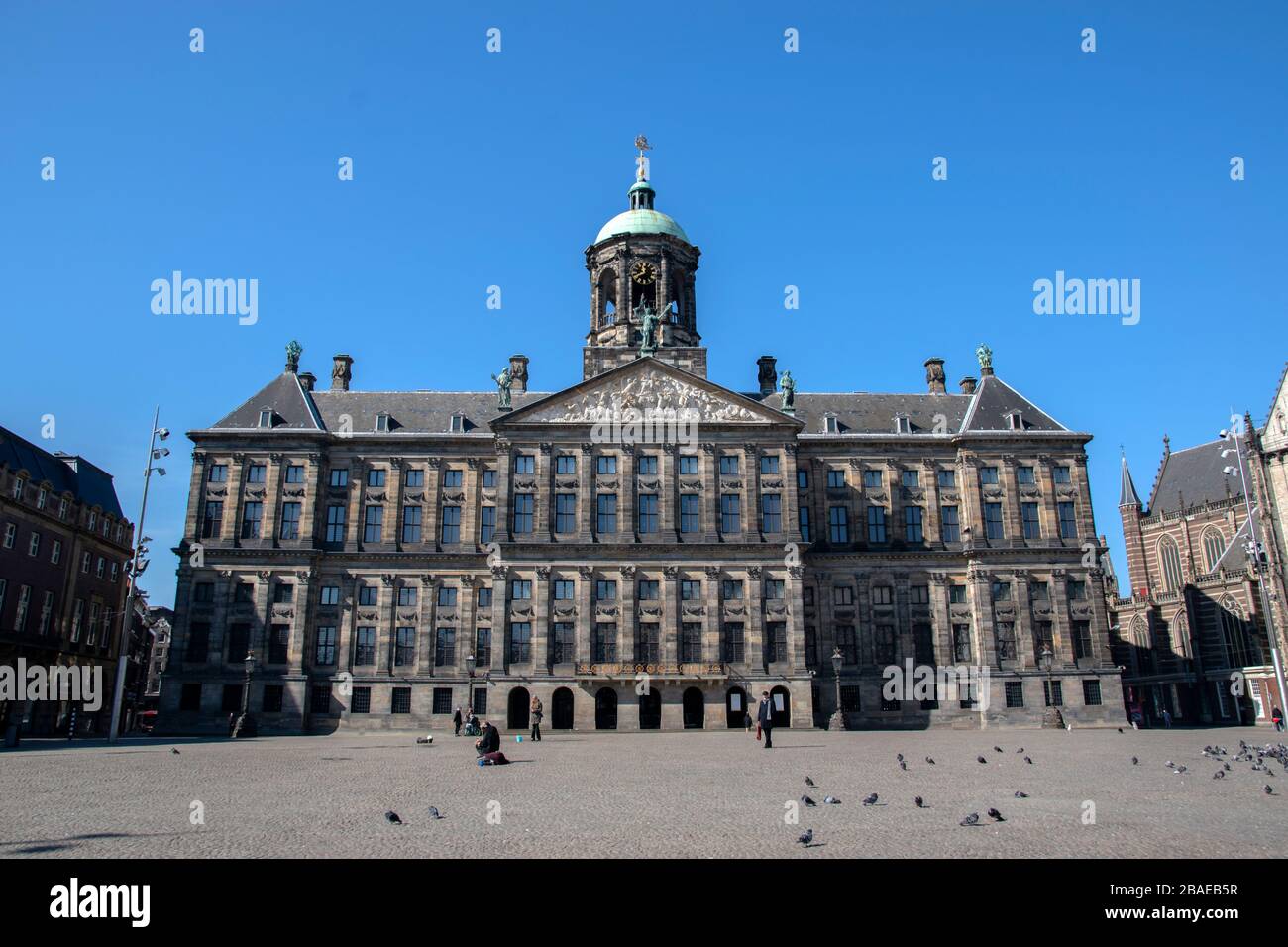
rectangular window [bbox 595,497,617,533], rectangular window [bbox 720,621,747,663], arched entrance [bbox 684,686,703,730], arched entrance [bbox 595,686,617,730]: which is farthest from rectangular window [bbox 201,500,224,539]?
rectangular window [bbox 720,621,747,663]

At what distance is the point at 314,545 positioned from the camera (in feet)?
193

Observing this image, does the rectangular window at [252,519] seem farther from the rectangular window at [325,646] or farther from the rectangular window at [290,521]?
the rectangular window at [325,646]

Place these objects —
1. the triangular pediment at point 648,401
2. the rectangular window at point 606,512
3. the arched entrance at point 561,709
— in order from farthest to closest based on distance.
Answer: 1. the triangular pediment at point 648,401
2. the rectangular window at point 606,512
3. the arched entrance at point 561,709

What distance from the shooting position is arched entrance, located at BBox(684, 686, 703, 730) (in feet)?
174

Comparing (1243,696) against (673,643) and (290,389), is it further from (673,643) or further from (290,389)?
(290,389)

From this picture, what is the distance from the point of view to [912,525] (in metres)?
61.5

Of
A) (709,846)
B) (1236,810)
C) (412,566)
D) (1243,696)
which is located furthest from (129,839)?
(1243,696)

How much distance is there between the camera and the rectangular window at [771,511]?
56.8 metres

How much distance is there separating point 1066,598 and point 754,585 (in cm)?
2122

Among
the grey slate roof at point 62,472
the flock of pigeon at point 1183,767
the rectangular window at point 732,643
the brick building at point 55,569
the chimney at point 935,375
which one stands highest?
the chimney at point 935,375

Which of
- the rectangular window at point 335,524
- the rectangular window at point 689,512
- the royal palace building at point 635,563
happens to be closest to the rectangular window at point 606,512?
the royal palace building at point 635,563

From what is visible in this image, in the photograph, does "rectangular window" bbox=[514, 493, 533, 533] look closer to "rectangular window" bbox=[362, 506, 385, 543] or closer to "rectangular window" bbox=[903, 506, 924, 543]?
"rectangular window" bbox=[362, 506, 385, 543]

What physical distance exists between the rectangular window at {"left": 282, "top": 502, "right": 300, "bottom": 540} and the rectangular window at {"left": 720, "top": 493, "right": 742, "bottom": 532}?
27650 mm

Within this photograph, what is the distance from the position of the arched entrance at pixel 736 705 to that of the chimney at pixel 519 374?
27.9m
